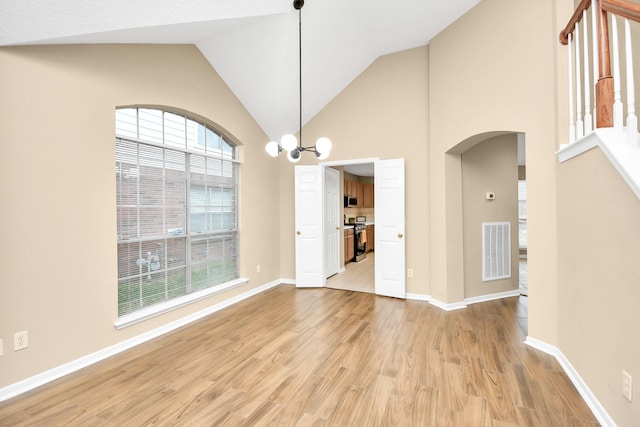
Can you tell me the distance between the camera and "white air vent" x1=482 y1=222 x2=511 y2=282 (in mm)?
4109

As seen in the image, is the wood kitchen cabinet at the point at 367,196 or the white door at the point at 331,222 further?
the wood kitchen cabinet at the point at 367,196

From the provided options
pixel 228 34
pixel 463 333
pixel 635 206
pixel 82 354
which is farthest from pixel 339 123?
pixel 82 354

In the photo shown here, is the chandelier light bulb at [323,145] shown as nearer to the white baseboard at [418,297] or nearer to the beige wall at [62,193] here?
the beige wall at [62,193]

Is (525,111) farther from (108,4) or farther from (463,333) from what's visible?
(108,4)

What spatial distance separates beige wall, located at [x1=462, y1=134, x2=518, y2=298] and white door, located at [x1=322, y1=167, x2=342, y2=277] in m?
2.24

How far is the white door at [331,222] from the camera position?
5164 mm

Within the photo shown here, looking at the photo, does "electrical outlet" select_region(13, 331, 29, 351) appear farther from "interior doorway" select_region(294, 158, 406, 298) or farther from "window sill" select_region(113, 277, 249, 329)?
"interior doorway" select_region(294, 158, 406, 298)

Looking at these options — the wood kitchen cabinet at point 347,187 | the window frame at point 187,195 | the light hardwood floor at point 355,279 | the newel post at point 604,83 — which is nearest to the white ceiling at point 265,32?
the window frame at point 187,195

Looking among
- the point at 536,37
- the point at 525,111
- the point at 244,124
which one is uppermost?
the point at 536,37

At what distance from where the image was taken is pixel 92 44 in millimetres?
2494

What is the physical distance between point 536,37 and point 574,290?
2.39 meters

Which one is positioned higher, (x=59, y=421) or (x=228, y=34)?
(x=228, y=34)

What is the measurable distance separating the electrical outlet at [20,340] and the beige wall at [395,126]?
3948 millimetres

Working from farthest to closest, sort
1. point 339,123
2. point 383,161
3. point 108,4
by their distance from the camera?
point 339,123 < point 383,161 < point 108,4
